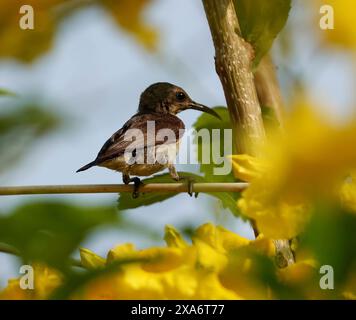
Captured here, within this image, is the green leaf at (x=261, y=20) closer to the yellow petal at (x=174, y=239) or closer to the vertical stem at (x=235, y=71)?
the vertical stem at (x=235, y=71)

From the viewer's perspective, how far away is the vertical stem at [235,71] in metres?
0.80

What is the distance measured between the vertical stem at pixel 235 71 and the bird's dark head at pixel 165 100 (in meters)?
2.32

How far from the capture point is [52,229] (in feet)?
1.24

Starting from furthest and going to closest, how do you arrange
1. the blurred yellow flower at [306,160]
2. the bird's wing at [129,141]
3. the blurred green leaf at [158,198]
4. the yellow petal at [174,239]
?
the bird's wing at [129,141] → the blurred green leaf at [158,198] → the yellow petal at [174,239] → the blurred yellow flower at [306,160]

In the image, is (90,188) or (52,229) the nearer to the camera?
(52,229)

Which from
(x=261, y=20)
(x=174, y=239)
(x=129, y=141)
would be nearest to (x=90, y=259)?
(x=174, y=239)

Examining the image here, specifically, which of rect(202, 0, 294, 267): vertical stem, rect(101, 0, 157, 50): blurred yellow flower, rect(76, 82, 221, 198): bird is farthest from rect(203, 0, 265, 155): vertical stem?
rect(76, 82, 221, 198): bird

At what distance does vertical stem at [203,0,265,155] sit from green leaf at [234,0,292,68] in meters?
0.08

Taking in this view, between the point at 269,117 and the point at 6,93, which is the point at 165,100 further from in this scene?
the point at 6,93

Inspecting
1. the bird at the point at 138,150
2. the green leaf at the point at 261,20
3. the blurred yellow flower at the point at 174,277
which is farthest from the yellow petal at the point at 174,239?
the bird at the point at 138,150

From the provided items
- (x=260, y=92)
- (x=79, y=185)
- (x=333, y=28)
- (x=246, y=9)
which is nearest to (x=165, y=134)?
(x=260, y=92)

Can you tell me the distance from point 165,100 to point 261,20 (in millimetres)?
2331

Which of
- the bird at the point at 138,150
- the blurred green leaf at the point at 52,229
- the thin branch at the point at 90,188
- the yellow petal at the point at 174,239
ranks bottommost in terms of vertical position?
the blurred green leaf at the point at 52,229

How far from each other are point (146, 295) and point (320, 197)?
0.51 ft
